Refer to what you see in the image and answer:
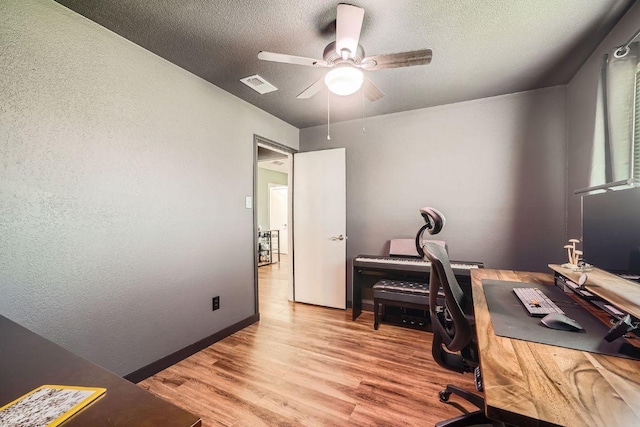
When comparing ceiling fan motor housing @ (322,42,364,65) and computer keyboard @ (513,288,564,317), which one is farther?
ceiling fan motor housing @ (322,42,364,65)

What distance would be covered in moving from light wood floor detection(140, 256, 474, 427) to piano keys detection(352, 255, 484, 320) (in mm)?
525

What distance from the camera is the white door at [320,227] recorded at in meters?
3.47

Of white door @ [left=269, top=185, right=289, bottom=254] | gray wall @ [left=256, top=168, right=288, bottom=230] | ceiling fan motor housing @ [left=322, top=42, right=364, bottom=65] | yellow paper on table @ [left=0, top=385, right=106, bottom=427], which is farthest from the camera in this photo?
white door @ [left=269, top=185, right=289, bottom=254]

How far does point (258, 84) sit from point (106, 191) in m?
1.55

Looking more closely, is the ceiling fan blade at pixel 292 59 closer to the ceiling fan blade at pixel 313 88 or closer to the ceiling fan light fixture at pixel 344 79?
the ceiling fan light fixture at pixel 344 79

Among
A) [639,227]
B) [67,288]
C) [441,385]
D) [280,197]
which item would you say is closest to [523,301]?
[639,227]

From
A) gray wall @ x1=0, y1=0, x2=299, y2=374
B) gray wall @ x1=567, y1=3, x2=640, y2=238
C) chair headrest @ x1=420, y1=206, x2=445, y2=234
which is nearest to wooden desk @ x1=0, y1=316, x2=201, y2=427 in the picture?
gray wall @ x1=0, y1=0, x2=299, y2=374

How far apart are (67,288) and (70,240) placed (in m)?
0.29

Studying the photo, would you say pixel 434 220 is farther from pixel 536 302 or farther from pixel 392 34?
pixel 392 34


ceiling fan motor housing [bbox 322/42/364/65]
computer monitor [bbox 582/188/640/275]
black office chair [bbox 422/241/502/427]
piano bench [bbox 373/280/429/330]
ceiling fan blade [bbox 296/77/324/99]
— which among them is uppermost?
ceiling fan motor housing [bbox 322/42/364/65]

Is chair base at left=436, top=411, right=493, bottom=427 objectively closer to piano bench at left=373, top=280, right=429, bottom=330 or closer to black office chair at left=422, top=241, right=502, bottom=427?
black office chair at left=422, top=241, right=502, bottom=427

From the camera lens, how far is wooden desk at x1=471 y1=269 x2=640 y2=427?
613 mm

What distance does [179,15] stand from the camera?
65.2 inches

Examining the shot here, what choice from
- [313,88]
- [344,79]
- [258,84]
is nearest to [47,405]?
[344,79]
